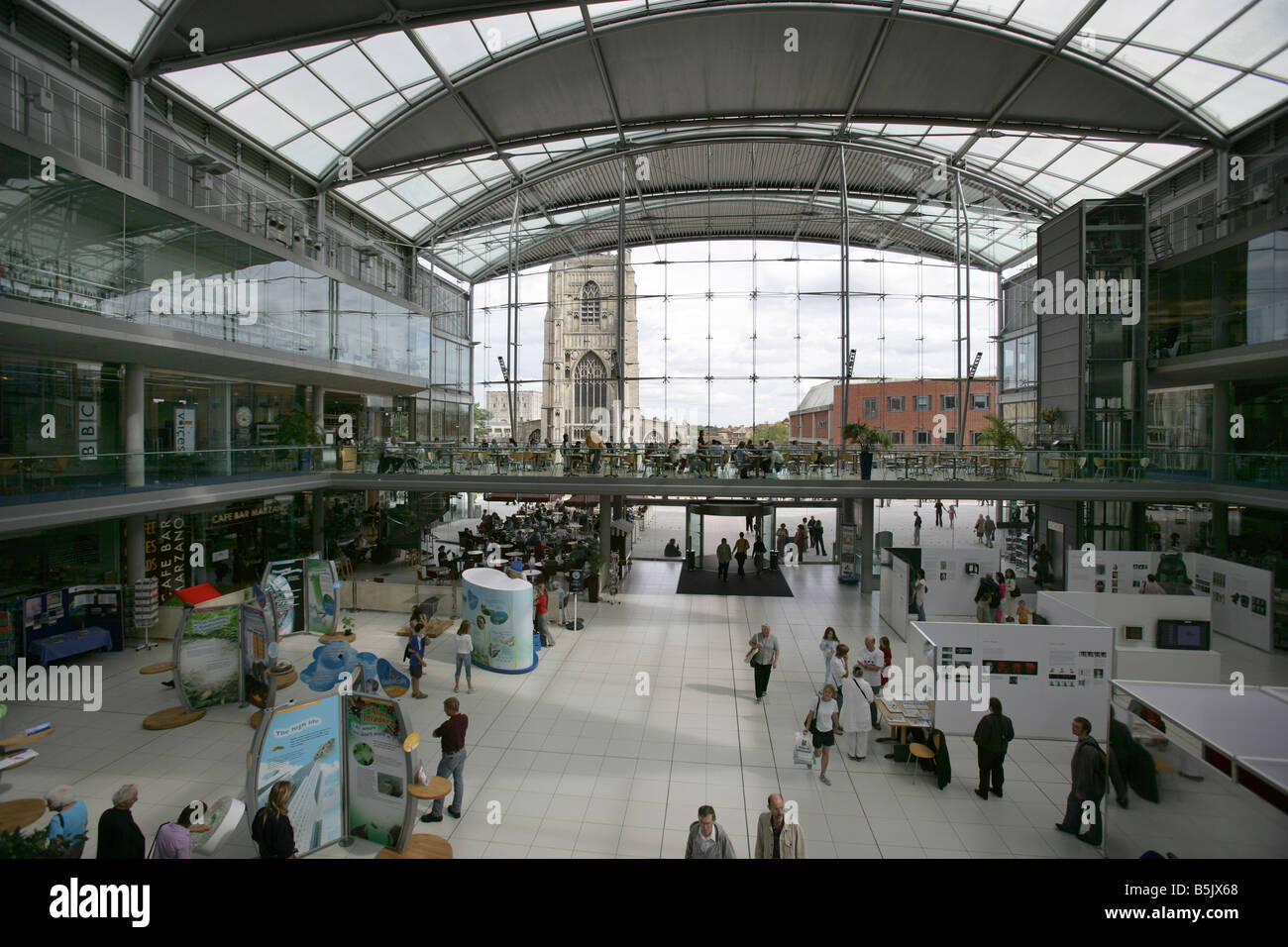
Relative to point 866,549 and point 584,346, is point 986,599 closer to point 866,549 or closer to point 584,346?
point 866,549

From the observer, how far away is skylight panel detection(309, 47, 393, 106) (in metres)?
15.6

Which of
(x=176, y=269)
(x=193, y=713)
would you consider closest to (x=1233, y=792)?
(x=193, y=713)

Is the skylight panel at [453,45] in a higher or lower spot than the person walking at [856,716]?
higher

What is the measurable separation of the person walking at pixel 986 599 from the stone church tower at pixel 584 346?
12.3 m

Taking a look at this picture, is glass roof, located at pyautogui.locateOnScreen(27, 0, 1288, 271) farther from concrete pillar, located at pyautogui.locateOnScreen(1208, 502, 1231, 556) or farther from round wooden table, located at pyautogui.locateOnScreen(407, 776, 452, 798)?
round wooden table, located at pyautogui.locateOnScreen(407, 776, 452, 798)

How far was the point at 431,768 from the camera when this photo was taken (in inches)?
304

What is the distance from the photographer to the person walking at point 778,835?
471 centimetres

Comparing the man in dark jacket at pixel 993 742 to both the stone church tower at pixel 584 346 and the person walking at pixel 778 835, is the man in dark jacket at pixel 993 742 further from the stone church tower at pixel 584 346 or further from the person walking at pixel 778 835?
the stone church tower at pixel 584 346

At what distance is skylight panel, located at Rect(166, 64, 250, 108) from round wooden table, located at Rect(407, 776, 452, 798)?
56.2 ft

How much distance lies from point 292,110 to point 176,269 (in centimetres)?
665

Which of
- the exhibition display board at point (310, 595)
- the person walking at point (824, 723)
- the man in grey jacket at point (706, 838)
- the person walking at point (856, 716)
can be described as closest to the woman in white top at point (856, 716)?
the person walking at point (856, 716)

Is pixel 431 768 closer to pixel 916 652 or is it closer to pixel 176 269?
pixel 916 652

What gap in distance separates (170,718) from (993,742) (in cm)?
1045

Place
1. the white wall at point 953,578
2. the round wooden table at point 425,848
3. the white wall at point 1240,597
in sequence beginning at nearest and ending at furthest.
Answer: the round wooden table at point 425,848, the white wall at point 1240,597, the white wall at point 953,578
